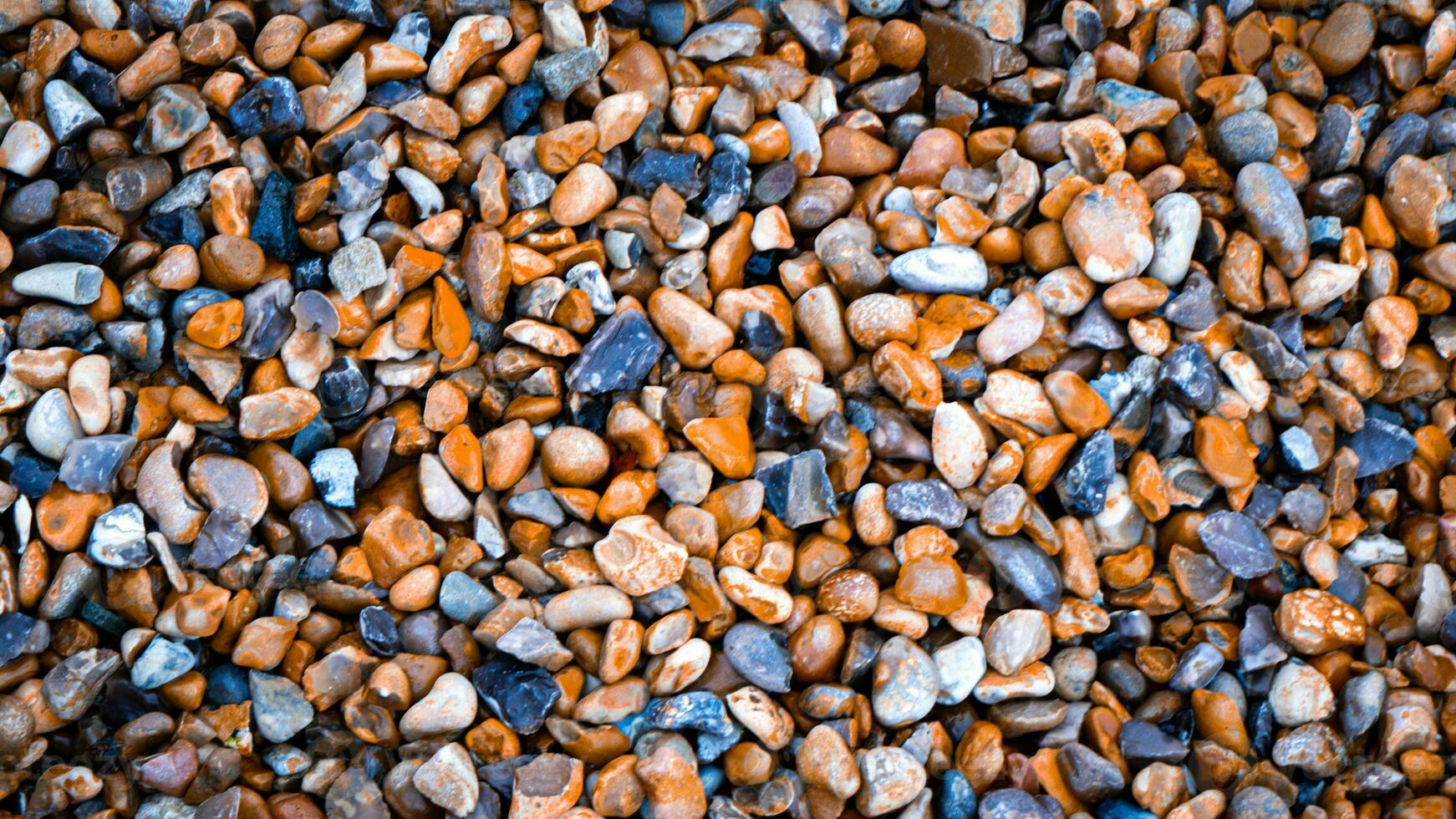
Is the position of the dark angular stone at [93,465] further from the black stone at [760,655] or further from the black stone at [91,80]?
the black stone at [760,655]

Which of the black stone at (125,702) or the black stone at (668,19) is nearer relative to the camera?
the black stone at (125,702)

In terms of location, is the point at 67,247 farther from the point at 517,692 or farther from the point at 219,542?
the point at 517,692

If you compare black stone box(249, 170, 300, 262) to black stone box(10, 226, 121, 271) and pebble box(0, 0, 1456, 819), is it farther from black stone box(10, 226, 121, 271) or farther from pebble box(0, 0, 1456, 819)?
black stone box(10, 226, 121, 271)

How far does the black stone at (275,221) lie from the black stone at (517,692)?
481 millimetres

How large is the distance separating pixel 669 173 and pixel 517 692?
1.84 ft

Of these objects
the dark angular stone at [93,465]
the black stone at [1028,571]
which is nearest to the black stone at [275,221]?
the dark angular stone at [93,465]

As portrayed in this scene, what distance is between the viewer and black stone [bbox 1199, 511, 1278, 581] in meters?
1.05

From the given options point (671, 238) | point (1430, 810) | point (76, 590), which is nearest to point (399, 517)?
point (76, 590)

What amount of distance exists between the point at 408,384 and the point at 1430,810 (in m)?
1.04

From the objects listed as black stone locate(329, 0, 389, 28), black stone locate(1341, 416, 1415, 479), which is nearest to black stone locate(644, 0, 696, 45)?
black stone locate(329, 0, 389, 28)

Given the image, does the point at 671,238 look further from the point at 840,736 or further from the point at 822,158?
the point at 840,736

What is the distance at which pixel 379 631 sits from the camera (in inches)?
39.9

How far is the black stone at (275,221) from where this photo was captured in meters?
1.10

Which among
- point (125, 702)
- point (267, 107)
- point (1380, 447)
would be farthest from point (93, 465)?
point (1380, 447)
